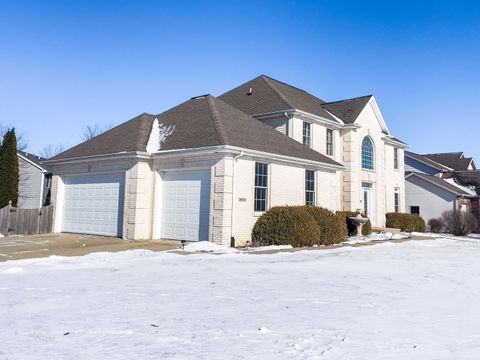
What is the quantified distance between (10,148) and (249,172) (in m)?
18.1

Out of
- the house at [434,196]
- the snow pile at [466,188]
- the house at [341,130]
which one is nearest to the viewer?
the house at [341,130]

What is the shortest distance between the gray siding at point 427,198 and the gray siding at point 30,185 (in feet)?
92.6

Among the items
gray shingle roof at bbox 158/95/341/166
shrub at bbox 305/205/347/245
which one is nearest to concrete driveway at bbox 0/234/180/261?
gray shingle roof at bbox 158/95/341/166

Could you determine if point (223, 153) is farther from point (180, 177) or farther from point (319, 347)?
point (319, 347)

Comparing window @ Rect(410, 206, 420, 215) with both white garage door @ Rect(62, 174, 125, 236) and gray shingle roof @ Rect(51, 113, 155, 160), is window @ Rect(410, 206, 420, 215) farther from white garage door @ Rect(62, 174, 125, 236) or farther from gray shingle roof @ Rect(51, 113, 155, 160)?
white garage door @ Rect(62, 174, 125, 236)

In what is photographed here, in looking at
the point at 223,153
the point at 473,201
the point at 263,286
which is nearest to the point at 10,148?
the point at 223,153

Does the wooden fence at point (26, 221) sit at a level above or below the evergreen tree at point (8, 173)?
below

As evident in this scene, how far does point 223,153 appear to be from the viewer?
1547cm

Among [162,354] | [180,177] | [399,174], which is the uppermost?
[399,174]

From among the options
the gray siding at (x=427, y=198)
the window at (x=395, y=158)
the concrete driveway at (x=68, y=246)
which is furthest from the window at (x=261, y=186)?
the gray siding at (x=427, y=198)

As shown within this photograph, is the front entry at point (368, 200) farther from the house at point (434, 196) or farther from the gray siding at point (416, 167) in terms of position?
the gray siding at point (416, 167)

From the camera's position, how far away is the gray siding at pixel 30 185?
29.0 m

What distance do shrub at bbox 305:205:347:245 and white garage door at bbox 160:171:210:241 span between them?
4151mm

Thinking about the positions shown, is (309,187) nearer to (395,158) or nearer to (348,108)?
(348,108)
